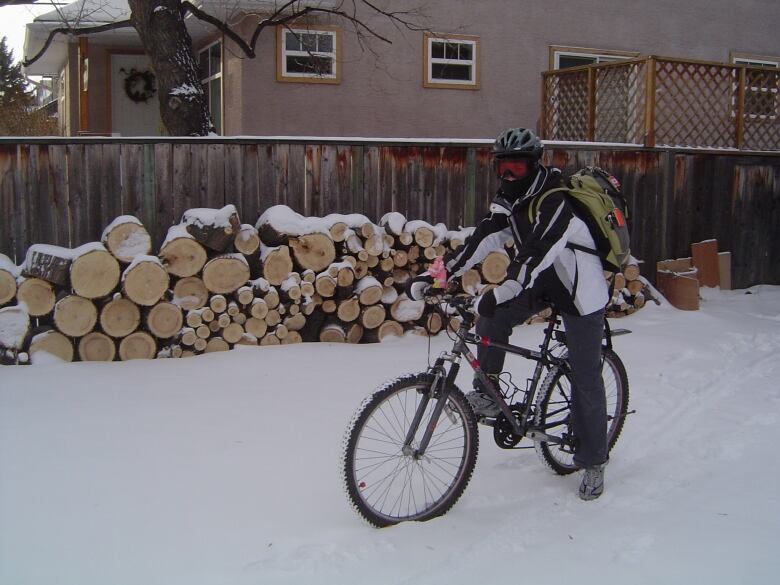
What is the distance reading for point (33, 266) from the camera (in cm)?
686

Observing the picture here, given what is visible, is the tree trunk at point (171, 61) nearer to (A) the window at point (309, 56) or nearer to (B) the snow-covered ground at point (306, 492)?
(A) the window at point (309, 56)

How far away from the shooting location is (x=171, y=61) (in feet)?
31.6

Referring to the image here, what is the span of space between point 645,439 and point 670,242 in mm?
5942

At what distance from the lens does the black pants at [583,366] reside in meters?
4.08

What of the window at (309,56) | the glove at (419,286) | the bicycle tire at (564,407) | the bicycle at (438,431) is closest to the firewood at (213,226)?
the bicycle at (438,431)

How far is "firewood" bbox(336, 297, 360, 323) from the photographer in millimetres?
7605

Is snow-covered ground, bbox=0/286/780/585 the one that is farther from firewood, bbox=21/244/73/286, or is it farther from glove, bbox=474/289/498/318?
glove, bbox=474/289/498/318

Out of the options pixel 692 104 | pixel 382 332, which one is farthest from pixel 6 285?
pixel 692 104

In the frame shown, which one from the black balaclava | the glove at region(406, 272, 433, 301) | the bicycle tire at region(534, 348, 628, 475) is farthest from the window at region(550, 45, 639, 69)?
the glove at region(406, 272, 433, 301)

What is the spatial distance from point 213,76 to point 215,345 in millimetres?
7843

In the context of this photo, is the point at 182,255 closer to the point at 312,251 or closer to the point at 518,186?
the point at 312,251

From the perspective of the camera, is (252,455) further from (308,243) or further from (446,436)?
(308,243)

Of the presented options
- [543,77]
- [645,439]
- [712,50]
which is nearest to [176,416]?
[645,439]

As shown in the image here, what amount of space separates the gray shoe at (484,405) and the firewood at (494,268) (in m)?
4.19
